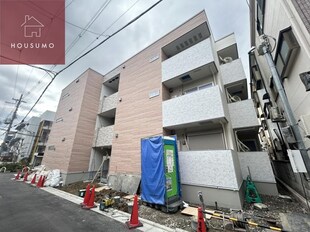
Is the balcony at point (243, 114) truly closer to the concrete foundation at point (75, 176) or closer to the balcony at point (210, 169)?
the balcony at point (210, 169)

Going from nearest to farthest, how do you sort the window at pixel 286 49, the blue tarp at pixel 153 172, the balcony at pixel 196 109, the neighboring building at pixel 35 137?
the window at pixel 286 49 → the blue tarp at pixel 153 172 → the balcony at pixel 196 109 → the neighboring building at pixel 35 137

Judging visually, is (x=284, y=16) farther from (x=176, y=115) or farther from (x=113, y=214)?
(x=113, y=214)

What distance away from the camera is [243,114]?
7621mm

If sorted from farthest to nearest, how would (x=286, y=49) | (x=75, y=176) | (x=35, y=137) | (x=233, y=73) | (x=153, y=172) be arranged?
(x=35, y=137)
(x=75, y=176)
(x=233, y=73)
(x=153, y=172)
(x=286, y=49)

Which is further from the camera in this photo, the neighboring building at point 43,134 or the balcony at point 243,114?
the neighboring building at point 43,134

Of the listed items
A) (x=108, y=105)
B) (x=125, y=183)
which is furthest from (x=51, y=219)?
(x=108, y=105)

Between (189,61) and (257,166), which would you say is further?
(189,61)

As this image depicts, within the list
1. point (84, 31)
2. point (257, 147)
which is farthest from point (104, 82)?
point (257, 147)

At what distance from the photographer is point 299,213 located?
471cm

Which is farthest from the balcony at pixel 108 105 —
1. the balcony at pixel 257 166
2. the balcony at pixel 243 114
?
the balcony at pixel 257 166

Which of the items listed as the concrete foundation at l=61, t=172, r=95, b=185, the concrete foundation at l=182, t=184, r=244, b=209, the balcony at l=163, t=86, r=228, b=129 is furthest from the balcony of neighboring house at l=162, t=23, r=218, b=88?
the concrete foundation at l=61, t=172, r=95, b=185

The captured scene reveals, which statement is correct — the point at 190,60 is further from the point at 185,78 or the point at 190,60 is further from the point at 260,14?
the point at 260,14

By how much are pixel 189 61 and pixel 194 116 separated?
327cm

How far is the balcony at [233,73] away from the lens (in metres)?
8.33
